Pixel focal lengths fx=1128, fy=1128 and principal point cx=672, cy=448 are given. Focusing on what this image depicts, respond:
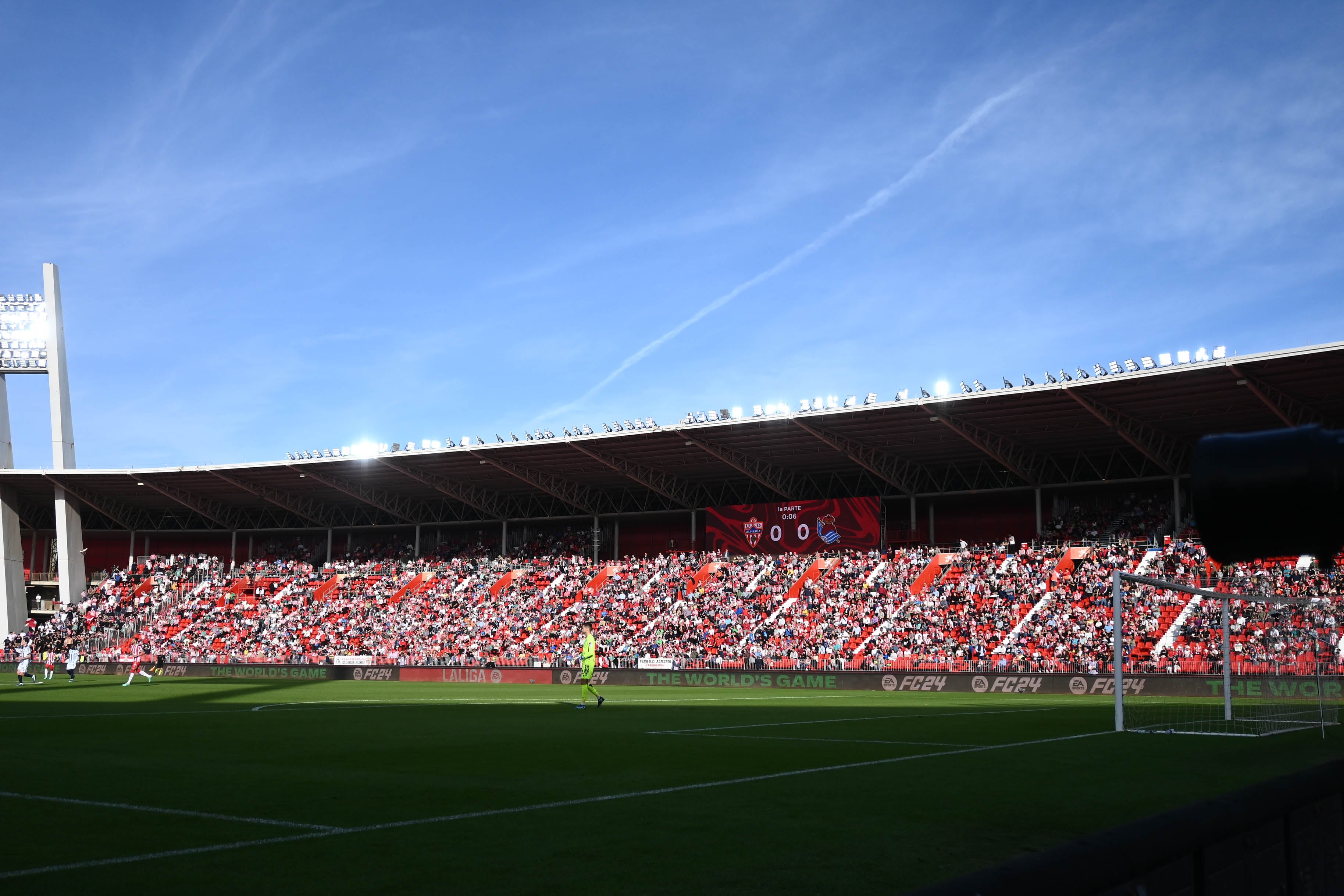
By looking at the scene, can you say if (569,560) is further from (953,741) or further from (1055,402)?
(953,741)

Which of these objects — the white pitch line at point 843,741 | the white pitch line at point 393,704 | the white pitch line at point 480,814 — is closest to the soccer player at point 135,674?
the white pitch line at point 393,704

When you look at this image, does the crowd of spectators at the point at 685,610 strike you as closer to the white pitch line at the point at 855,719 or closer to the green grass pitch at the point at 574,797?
the white pitch line at the point at 855,719

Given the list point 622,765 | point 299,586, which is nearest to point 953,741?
point 622,765

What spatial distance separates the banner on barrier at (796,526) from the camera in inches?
2064

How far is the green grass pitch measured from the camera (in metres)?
Result: 6.61

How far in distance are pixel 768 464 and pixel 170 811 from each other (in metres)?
46.3

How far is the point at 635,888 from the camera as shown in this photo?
611 cm

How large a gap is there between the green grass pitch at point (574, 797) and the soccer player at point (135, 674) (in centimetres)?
1708

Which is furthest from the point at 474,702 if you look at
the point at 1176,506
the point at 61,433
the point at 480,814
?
the point at 61,433

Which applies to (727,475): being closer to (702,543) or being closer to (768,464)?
(768,464)

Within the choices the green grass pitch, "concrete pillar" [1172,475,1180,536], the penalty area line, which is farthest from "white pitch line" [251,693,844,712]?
"concrete pillar" [1172,475,1180,536]

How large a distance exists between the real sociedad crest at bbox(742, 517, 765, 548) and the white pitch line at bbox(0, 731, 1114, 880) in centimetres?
4121

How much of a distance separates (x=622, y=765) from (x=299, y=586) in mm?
58092

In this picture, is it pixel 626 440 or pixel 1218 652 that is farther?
pixel 626 440
